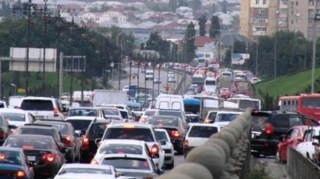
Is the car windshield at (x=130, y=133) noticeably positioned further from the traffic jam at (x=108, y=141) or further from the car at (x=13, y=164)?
the car at (x=13, y=164)

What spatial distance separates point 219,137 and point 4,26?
113 meters

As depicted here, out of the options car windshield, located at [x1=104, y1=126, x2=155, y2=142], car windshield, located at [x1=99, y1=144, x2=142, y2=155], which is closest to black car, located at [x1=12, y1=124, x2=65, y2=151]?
car windshield, located at [x1=104, y1=126, x2=155, y2=142]

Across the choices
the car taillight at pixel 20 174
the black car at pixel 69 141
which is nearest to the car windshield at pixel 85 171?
the car taillight at pixel 20 174

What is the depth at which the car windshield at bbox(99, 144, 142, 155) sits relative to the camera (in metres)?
29.3

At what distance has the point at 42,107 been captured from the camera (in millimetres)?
51844

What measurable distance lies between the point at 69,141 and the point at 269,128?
28.9 feet

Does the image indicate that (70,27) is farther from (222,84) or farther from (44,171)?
(44,171)

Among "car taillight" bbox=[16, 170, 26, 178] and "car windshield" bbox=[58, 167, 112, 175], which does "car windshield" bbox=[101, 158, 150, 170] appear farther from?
"car windshield" bbox=[58, 167, 112, 175]

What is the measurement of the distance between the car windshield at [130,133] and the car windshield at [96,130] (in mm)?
3464

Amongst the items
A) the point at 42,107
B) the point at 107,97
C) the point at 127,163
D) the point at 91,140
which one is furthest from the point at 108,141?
the point at 107,97

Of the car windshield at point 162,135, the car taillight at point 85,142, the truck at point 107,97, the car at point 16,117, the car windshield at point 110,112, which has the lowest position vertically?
the truck at point 107,97

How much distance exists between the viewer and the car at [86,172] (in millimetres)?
23612

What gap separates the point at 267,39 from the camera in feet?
593

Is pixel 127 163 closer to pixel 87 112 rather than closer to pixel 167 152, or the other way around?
pixel 167 152
